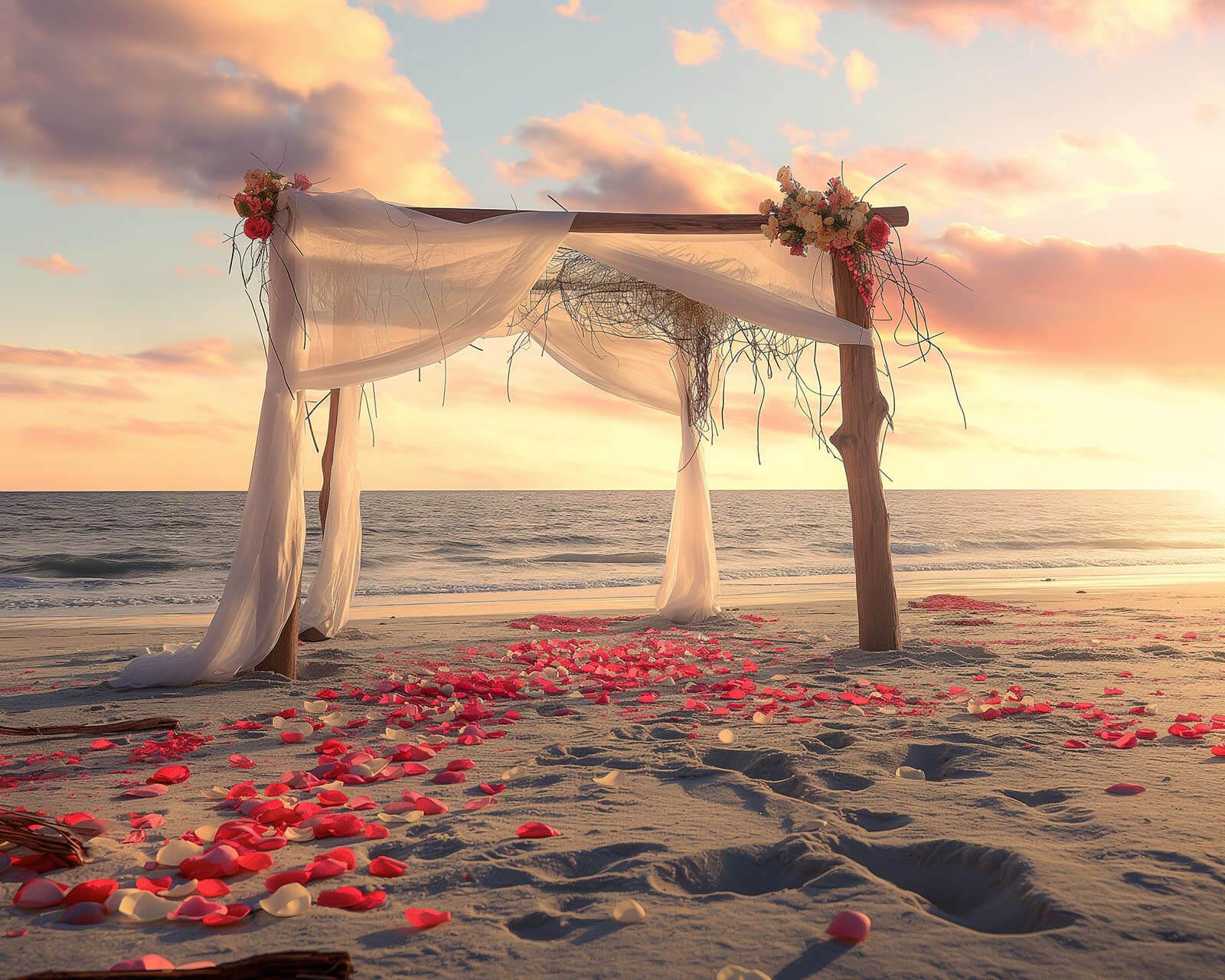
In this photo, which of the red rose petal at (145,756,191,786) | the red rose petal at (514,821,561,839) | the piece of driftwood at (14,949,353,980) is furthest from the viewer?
the red rose petal at (145,756,191,786)

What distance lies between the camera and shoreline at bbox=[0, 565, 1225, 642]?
995cm

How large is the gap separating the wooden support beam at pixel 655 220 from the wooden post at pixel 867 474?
609 mm

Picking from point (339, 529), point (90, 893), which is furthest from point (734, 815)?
point (339, 529)

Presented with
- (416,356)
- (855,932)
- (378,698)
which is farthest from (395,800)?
(416,356)

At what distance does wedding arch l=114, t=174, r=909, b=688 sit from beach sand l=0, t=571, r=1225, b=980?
0.49 metres

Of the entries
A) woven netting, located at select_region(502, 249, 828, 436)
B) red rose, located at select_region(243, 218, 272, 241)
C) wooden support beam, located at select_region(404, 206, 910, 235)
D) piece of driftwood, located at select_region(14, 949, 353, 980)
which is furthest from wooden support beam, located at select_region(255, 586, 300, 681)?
piece of driftwood, located at select_region(14, 949, 353, 980)

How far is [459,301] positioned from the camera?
18.0 ft

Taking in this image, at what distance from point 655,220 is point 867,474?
230 centimetres

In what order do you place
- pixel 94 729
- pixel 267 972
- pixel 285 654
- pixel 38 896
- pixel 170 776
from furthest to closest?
pixel 285 654
pixel 94 729
pixel 170 776
pixel 38 896
pixel 267 972

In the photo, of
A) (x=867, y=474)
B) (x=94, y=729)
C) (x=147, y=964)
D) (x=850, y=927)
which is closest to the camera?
(x=147, y=964)

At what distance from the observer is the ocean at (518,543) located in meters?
15.8

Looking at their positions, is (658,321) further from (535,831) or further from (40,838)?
(40,838)

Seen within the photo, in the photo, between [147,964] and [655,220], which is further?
[655,220]

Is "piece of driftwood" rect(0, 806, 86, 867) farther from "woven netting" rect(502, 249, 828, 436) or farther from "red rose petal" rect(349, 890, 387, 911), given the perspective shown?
"woven netting" rect(502, 249, 828, 436)
